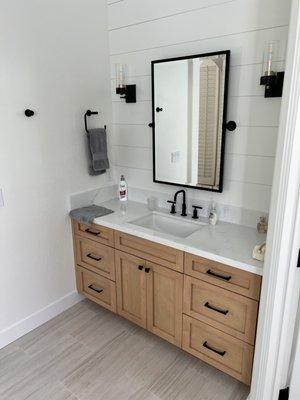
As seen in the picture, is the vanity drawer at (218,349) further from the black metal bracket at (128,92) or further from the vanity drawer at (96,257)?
the black metal bracket at (128,92)

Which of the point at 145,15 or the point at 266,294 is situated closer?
the point at 266,294

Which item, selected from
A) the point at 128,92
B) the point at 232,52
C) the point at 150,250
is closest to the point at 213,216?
the point at 150,250

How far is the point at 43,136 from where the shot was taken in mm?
2109

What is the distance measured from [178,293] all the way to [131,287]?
1.35 feet

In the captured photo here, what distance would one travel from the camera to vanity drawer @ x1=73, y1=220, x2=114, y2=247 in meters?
2.16

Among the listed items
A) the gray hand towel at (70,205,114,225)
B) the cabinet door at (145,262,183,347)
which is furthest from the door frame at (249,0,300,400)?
the gray hand towel at (70,205,114,225)

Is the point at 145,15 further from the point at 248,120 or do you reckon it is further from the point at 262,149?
the point at 262,149

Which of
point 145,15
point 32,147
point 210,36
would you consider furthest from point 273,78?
point 32,147

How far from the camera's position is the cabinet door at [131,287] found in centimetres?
204

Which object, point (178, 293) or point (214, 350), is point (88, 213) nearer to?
point (178, 293)

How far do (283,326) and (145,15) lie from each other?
2.17 meters

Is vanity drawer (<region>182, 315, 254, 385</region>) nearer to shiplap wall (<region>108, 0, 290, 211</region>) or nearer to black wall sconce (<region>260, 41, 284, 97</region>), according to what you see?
shiplap wall (<region>108, 0, 290, 211</region>)

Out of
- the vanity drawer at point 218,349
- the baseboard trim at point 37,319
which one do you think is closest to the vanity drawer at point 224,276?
the vanity drawer at point 218,349

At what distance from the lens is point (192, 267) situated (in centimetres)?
175
